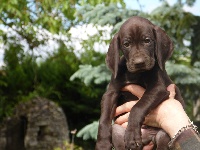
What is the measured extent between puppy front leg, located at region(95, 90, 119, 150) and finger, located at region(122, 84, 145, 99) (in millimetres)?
84

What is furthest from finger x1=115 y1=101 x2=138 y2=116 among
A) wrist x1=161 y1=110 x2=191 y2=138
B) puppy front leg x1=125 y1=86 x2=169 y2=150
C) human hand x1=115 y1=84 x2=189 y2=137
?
wrist x1=161 y1=110 x2=191 y2=138

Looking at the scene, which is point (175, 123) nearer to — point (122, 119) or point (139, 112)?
point (139, 112)

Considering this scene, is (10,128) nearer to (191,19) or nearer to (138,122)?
(191,19)

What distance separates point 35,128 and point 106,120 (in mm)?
9903

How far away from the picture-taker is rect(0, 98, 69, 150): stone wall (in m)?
12.9

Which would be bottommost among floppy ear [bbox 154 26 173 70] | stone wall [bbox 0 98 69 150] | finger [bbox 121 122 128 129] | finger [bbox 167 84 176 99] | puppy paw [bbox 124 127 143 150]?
stone wall [bbox 0 98 69 150]

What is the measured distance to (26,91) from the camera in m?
14.8

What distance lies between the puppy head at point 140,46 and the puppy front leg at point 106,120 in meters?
0.16

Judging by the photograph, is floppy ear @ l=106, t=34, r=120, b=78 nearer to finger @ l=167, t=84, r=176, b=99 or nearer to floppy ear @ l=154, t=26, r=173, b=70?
floppy ear @ l=154, t=26, r=173, b=70

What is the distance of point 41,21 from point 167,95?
779 centimetres

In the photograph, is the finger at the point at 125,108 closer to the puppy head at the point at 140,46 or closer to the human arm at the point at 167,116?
the human arm at the point at 167,116

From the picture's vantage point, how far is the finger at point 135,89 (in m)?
3.20

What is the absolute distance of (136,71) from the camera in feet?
10.0

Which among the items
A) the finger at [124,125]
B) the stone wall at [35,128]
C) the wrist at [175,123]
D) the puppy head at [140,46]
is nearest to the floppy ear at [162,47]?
the puppy head at [140,46]
